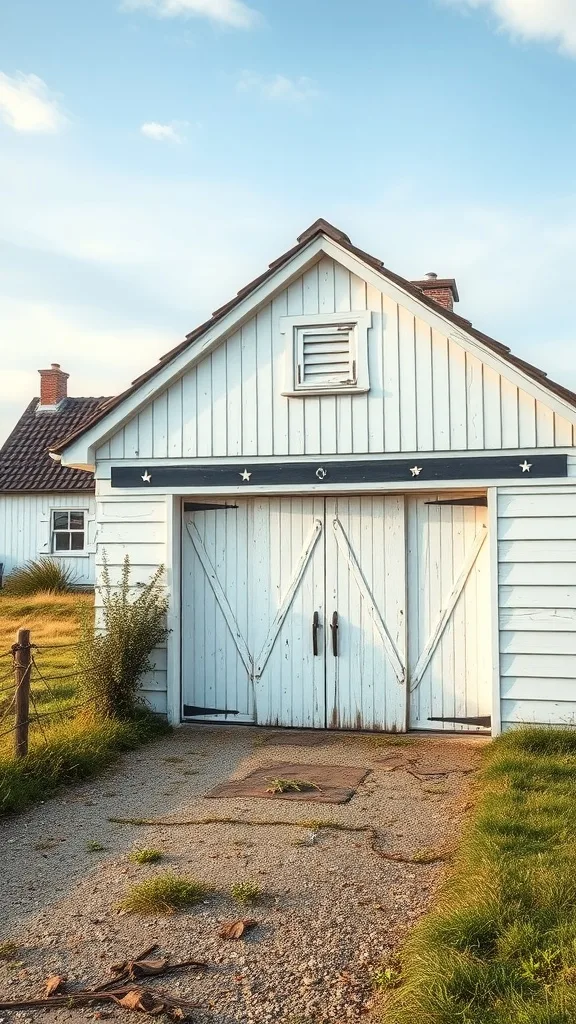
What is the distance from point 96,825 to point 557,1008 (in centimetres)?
416

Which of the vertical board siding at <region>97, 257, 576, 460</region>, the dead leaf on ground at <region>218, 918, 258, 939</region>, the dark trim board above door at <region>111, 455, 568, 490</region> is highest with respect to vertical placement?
the vertical board siding at <region>97, 257, 576, 460</region>

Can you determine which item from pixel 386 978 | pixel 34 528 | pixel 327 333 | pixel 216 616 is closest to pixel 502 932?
pixel 386 978

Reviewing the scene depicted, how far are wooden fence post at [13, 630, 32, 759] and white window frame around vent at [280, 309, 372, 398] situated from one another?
155 inches

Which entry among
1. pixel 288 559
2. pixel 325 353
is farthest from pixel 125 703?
pixel 325 353

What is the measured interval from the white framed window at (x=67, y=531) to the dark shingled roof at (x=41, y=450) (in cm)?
85

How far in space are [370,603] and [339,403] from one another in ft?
7.32

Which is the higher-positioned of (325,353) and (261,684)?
(325,353)

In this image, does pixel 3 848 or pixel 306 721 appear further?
pixel 306 721

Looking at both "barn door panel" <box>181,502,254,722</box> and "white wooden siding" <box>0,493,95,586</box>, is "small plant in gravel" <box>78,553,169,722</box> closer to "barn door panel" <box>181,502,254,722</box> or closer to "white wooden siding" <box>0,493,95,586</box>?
"barn door panel" <box>181,502,254,722</box>

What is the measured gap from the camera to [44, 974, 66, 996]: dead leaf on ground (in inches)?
165

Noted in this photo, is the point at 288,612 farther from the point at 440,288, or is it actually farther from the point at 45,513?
the point at 45,513

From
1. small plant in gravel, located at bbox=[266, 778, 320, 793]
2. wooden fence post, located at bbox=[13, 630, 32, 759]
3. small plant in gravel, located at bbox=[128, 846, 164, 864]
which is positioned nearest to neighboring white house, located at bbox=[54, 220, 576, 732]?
small plant in gravel, located at bbox=[266, 778, 320, 793]

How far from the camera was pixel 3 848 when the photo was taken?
645 centimetres

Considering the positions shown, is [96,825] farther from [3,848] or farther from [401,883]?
[401,883]
